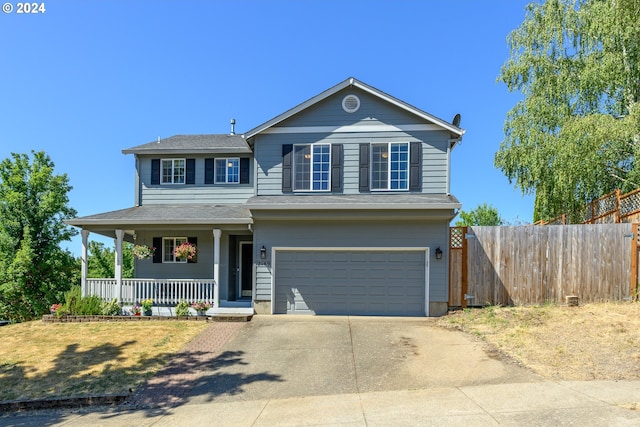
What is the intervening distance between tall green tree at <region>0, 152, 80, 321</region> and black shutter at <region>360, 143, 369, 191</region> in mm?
15032

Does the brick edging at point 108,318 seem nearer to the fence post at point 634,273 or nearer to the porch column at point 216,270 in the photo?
the porch column at point 216,270

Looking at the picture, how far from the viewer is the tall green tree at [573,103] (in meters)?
14.3

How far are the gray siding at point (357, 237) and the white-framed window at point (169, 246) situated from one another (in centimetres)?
403

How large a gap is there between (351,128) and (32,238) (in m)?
16.1

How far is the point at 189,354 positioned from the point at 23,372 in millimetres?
3152

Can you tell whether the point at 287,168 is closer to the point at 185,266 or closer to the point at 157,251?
the point at 185,266

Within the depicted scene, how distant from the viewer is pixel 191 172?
14.3 m

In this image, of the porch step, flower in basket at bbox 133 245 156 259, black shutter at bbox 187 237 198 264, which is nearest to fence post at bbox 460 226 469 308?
the porch step

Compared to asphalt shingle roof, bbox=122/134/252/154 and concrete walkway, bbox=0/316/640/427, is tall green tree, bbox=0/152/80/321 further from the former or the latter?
concrete walkway, bbox=0/316/640/427

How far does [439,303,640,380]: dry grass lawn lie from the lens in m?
6.21

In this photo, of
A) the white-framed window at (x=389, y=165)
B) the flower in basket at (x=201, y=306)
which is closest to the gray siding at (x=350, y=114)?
the white-framed window at (x=389, y=165)

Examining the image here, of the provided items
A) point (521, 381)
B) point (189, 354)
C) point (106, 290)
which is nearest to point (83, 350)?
point (189, 354)

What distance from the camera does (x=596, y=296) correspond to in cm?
1041

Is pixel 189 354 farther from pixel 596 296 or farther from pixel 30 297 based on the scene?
pixel 30 297
